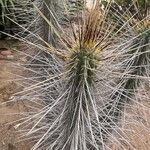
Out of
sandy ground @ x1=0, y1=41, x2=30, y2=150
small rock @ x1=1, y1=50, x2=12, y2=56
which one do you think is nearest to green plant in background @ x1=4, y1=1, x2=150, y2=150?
sandy ground @ x1=0, y1=41, x2=30, y2=150

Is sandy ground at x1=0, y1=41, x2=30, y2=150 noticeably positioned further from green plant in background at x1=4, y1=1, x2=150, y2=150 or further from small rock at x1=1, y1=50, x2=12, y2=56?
green plant in background at x1=4, y1=1, x2=150, y2=150

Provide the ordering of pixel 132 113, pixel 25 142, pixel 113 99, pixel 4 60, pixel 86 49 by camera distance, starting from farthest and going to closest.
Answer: pixel 4 60
pixel 25 142
pixel 132 113
pixel 113 99
pixel 86 49

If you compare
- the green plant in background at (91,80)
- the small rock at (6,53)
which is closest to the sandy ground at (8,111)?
the small rock at (6,53)

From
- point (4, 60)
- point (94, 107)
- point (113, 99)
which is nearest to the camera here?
point (94, 107)

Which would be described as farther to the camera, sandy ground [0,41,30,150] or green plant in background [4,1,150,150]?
sandy ground [0,41,30,150]

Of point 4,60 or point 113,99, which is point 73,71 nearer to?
point 113,99

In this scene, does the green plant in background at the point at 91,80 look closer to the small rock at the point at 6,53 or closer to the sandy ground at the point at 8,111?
the sandy ground at the point at 8,111

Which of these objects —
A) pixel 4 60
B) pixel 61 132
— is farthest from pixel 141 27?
pixel 4 60

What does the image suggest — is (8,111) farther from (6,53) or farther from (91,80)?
(91,80)
